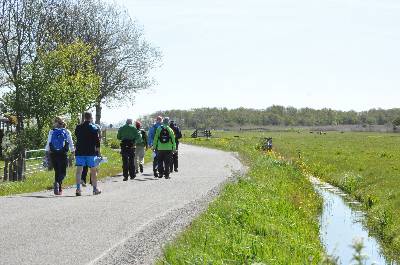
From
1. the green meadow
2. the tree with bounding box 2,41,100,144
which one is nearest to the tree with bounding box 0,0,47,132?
the tree with bounding box 2,41,100,144

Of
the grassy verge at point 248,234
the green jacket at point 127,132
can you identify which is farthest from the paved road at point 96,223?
the green jacket at point 127,132

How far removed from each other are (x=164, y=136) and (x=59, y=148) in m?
5.76

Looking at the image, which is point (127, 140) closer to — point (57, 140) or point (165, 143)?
point (165, 143)

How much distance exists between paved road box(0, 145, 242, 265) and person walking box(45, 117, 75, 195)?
0.49 meters

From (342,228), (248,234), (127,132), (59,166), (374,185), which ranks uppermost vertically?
(127,132)

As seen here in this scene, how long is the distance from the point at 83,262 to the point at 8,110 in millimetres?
35101

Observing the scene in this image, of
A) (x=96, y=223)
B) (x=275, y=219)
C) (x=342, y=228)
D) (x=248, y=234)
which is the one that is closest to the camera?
(x=248, y=234)

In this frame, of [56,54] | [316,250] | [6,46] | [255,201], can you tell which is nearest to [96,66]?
[6,46]

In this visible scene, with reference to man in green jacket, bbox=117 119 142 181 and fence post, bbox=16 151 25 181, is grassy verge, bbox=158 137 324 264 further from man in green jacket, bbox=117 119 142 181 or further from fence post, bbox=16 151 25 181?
fence post, bbox=16 151 25 181

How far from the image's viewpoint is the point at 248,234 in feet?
32.9

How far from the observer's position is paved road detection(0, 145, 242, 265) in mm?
8102

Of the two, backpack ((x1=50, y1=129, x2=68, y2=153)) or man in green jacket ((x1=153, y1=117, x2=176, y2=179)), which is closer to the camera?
backpack ((x1=50, y1=129, x2=68, y2=153))

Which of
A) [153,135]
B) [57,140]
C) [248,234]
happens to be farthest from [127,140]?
[248,234]

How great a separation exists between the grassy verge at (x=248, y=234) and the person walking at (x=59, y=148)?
13.0ft
